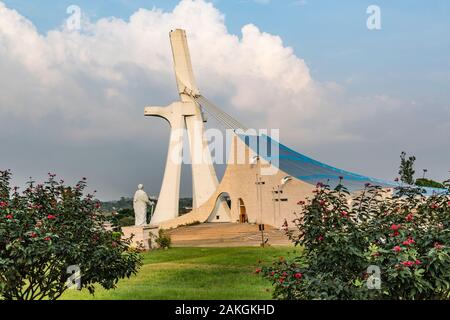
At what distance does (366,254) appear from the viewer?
4438mm

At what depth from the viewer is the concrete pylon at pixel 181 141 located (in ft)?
100.0

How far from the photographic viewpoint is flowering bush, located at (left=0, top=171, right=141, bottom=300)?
5.21 m

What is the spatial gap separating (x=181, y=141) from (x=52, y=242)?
85.4ft

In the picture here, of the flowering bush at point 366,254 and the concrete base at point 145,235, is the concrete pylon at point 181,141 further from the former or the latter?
the flowering bush at point 366,254

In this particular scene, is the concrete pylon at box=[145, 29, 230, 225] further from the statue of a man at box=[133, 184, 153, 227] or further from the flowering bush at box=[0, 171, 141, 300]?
the flowering bush at box=[0, 171, 141, 300]

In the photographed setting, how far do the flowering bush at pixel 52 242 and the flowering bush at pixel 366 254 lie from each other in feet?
6.61

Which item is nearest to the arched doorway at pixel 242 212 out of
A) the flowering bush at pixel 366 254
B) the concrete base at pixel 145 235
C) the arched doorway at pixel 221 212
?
the arched doorway at pixel 221 212

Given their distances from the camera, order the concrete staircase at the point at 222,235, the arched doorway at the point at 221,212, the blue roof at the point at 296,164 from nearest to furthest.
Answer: the concrete staircase at the point at 222,235 < the blue roof at the point at 296,164 < the arched doorway at the point at 221,212

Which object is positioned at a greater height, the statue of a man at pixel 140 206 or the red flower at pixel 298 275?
the statue of a man at pixel 140 206

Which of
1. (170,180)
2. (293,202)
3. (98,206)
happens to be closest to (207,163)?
(170,180)

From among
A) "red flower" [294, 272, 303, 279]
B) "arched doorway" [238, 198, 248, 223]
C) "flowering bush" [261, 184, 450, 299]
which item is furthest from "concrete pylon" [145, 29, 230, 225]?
"red flower" [294, 272, 303, 279]

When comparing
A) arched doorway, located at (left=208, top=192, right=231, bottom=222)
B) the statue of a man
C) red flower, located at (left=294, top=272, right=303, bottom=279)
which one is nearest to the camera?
red flower, located at (left=294, top=272, right=303, bottom=279)

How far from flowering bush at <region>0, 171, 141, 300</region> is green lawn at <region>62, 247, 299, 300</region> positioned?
5.91 ft
